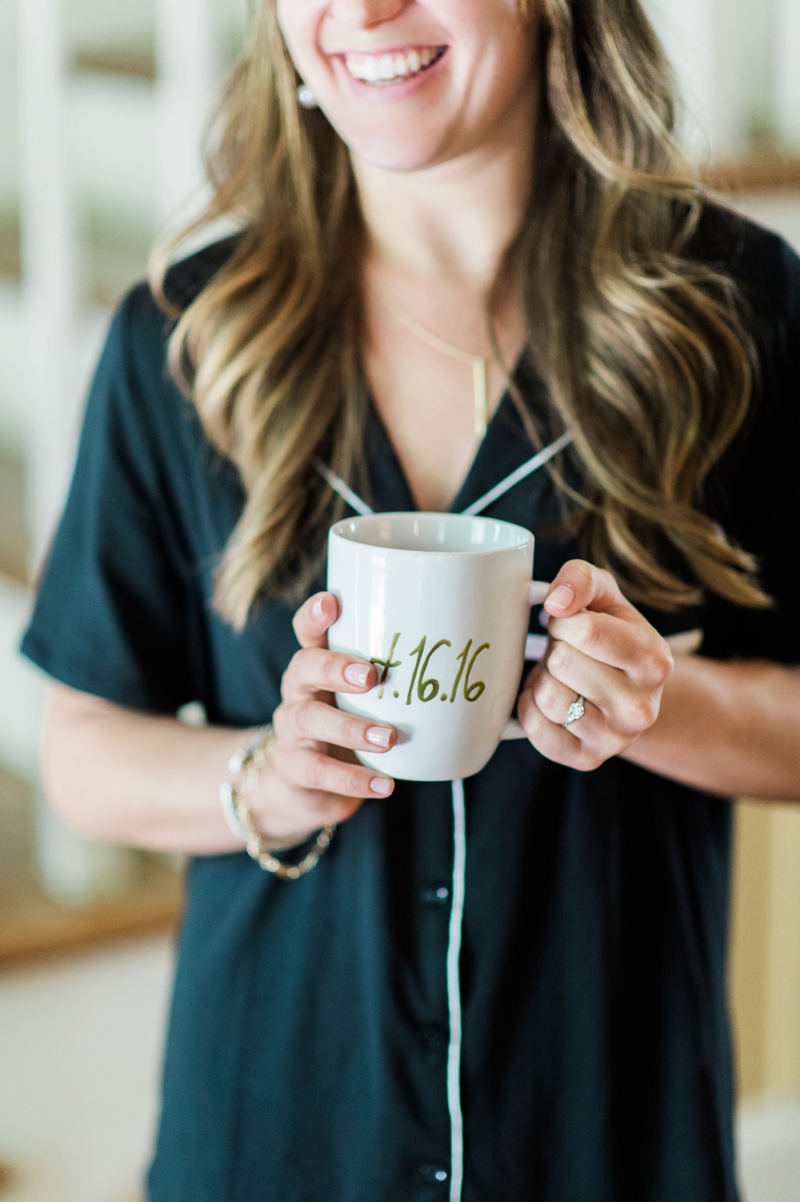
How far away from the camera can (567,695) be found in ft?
2.12

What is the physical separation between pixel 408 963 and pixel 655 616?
0.31 m

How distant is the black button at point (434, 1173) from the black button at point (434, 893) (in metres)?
0.19

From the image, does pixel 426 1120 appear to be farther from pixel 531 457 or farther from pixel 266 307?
pixel 266 307

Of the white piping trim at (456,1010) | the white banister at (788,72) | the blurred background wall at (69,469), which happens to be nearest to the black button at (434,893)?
the white piping trim at (456,1010)

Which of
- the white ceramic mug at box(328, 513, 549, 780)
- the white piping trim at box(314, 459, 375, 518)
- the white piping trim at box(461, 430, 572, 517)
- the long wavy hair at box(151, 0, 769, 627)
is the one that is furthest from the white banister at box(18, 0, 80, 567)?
the white ceramic mug at box(328, 513, 549, 780)

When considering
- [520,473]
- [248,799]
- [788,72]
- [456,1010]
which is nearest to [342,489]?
[520,473]

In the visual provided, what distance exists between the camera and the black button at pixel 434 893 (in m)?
0.86

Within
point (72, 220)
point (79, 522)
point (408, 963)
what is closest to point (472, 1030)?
point (408, 963)

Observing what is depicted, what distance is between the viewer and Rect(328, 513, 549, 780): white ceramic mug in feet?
1.96

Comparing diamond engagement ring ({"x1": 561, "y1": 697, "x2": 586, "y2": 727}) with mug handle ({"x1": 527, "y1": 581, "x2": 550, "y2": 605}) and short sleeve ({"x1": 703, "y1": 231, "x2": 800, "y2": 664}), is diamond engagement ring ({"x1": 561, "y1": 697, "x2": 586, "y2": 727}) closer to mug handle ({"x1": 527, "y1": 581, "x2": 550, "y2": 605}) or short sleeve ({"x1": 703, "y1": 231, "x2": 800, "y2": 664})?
mug handle ({"x1": 527, "y1": 581, "x2": 550, "y2": 605})

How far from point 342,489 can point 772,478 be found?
1.10 ft

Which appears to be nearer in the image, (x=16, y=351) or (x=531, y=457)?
(x=531, y=457)

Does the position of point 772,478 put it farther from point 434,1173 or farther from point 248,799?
point 434,1173

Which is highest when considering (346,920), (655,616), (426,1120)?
(655,616)
